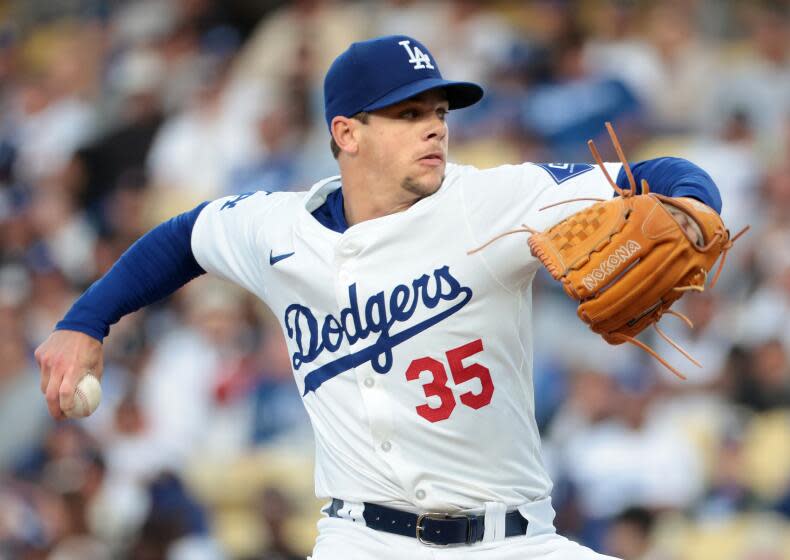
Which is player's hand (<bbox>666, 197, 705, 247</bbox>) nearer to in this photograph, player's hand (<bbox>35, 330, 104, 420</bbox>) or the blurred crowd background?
player's hand (<bbox>35, 330, 104, 420</bbox>)

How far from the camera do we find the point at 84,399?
3736 mm

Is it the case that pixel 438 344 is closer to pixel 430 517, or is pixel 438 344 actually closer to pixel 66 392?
pixel 430 517

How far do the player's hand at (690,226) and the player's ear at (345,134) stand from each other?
3.58 ft

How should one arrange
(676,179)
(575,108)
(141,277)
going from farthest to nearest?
(575,108), (141,277), (676,179)

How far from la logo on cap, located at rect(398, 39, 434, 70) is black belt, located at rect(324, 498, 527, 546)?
1.22 meters

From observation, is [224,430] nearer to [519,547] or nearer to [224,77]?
[224,77]

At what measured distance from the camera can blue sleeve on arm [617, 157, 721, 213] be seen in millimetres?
3234

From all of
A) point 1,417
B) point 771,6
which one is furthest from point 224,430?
point 771,6

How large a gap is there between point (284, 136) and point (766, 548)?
4.48 metres

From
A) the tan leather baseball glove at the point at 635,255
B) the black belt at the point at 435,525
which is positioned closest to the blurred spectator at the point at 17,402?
the black belt at the point at 435,525

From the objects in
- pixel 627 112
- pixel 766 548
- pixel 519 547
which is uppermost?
pixel 627 112

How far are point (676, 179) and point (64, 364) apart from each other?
1.77m

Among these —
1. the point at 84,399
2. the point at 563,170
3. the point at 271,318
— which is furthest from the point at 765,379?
the point at 84,399

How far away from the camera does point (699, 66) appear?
7.88 metres
